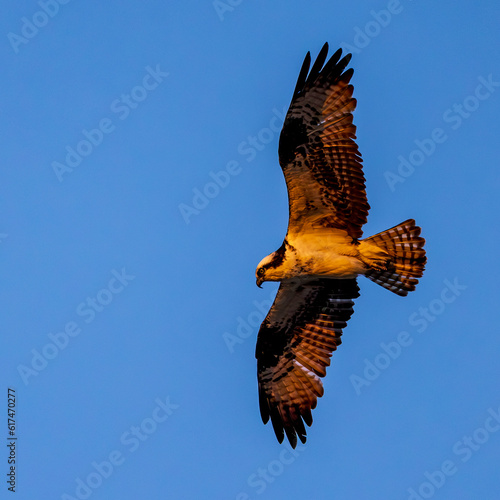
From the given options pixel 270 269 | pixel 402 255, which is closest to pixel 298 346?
pixel 270 269

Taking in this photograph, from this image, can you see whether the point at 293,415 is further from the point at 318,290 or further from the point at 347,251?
the point at 347,251

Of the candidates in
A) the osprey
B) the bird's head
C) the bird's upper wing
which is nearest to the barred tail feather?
the osprey

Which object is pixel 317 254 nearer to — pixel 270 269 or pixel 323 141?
pixel 270 269

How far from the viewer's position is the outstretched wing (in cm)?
1186

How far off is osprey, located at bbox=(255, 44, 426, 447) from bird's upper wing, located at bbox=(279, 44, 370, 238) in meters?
0.01

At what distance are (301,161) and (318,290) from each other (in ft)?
6.88

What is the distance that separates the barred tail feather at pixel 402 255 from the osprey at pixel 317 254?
0.04ft

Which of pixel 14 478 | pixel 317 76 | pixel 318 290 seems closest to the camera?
pixel 317 76

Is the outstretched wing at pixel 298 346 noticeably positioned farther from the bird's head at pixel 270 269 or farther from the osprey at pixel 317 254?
the bird's head at pixel 270 269

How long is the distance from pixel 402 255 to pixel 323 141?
1900mm

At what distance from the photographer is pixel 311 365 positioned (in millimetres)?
12055

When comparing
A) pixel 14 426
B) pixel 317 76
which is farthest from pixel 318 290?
pixel 14 426

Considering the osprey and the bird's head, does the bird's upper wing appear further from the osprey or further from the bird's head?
the bird's head

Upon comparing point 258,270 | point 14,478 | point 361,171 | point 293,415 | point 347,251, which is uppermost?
point 361,171
